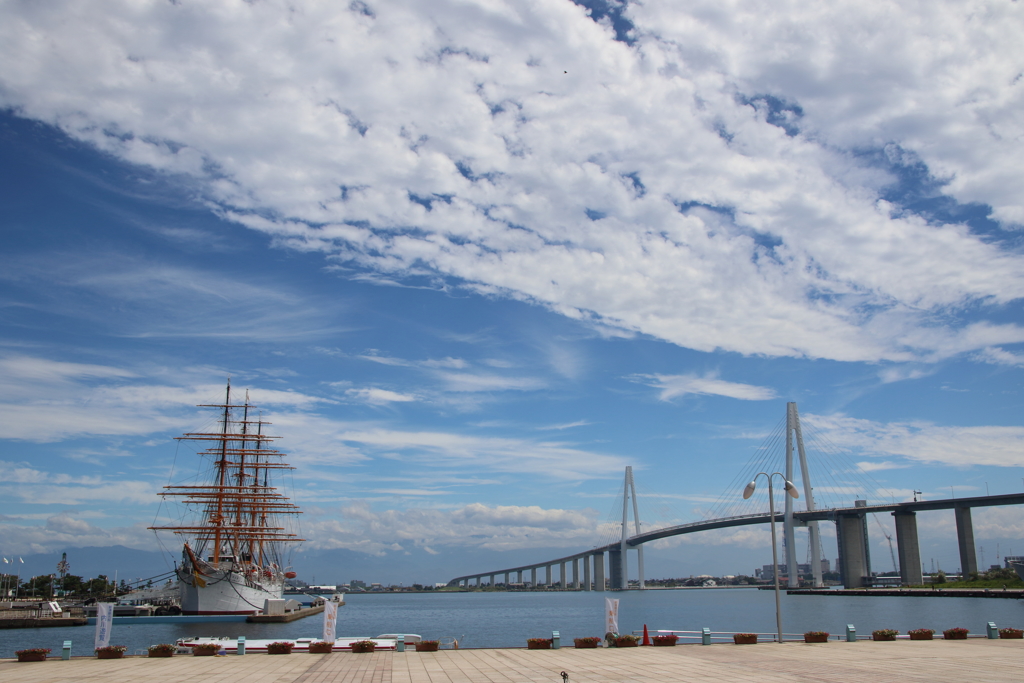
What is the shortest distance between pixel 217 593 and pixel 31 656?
5706cm

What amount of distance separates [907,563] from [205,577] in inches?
3572

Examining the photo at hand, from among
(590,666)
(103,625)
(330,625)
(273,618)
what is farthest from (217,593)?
(590,666)

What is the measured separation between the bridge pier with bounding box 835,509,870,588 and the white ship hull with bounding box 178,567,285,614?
81536 millimetres

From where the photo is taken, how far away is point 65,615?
72.8 m

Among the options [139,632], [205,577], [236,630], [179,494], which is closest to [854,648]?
[236,630]

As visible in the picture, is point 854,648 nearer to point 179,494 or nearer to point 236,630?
point 236,630

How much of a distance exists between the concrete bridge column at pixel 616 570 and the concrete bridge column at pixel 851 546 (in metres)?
38.0

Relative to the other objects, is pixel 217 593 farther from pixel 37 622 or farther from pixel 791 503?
pixel 791 503

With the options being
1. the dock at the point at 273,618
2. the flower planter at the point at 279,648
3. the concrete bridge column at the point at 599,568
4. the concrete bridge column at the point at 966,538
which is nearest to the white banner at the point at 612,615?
the flower planter at the point at 279,648

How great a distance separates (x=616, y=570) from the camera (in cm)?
13500

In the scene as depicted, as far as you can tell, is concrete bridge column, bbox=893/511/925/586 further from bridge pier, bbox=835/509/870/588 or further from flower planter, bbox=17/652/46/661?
flower planter, bbox=17/652/46/661

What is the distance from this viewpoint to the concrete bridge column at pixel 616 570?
436 feet

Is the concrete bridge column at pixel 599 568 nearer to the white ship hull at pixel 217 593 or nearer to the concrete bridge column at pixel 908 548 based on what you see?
the concrete bridge column at pixel 908 548

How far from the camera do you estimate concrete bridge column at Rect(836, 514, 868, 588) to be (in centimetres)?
10781
